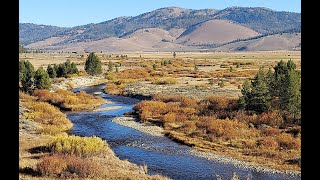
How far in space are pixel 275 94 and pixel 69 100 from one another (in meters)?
26.4

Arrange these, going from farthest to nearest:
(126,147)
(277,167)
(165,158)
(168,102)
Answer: (168,102) → (126,147) → (165,158) → (277,167)

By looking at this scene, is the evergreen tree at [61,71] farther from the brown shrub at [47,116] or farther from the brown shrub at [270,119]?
the brown shrub at [270,119]

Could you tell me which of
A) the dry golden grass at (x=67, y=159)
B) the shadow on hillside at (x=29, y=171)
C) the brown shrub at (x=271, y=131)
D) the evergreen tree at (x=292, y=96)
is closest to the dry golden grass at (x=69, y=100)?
the dry golden grass at (x=67, y=159)

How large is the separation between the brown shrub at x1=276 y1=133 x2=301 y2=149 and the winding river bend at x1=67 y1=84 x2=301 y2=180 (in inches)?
239

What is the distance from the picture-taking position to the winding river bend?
23.8 m

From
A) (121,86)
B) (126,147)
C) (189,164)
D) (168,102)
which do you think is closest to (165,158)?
(189,164)

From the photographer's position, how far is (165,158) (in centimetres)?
2739

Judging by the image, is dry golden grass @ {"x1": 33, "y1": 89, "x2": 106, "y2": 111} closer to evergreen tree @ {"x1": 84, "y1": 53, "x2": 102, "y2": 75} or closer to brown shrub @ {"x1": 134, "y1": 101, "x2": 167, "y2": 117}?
brown shrub @ {"x1": 134, "y1": 101, "x2": 167, "y2": 117}

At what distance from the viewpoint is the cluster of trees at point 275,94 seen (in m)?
35.1

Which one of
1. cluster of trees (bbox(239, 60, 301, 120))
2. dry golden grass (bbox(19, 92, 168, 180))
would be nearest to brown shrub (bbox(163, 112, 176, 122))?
cluster of trees (bbox(239, 60, 301, 120))

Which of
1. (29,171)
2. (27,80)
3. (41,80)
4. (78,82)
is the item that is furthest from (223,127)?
(78,82)

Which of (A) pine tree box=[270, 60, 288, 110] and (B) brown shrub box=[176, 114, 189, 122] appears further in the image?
(B) brown shrub box=[176, 114, 189, 122]
